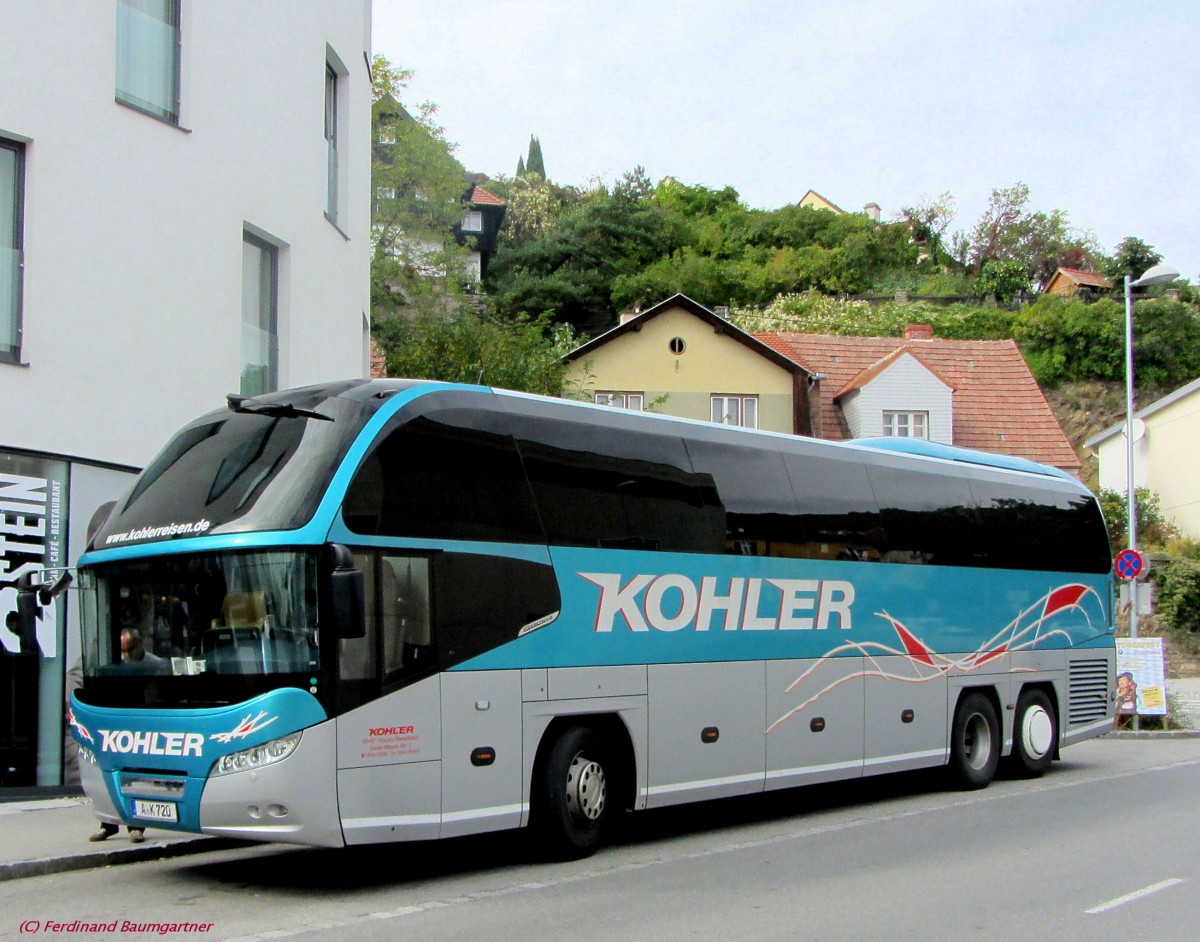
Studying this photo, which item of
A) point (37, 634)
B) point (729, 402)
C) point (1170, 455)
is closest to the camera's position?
point (37, 634)

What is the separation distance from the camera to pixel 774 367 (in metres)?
47.3

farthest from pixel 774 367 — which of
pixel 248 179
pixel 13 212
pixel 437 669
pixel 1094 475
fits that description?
pixel 437 669

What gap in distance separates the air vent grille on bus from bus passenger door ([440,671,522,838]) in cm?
1037

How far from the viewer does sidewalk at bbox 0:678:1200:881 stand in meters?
9.62

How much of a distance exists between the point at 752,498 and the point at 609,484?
2027mm

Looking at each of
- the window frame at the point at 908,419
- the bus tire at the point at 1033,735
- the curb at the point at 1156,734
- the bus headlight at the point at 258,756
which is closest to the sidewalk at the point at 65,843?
the bus headlight at the point at 258,756

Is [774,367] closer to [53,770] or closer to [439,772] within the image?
[53,770]

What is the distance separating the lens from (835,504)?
13.4 m

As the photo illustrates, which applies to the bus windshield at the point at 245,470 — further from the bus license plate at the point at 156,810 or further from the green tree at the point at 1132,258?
the green tree at the point at 1132,258

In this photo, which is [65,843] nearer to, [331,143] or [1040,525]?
[1040,525]

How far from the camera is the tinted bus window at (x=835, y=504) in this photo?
1301 centimetres

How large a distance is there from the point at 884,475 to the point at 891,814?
3525mm

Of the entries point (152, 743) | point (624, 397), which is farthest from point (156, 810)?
point (624, 397)

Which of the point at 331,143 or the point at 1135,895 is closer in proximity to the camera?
the point at 1135,895
